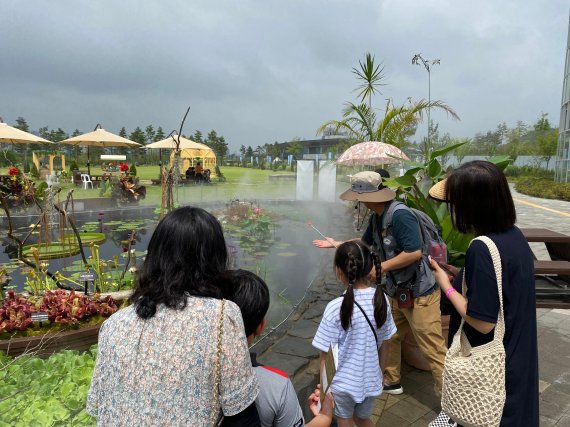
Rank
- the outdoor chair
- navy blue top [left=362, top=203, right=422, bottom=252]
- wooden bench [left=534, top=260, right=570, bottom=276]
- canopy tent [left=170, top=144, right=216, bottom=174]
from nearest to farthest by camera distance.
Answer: navy blue top [left=362, top=203, right=422, bottom=252]
wooden bench [left=534, top=260, right=570, bottom=276]
the outdoor chair
canopy tent [left=170, top=144, right=216, bottom=174]

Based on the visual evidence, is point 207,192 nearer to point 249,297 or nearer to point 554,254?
point 554,254

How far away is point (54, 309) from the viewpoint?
3.03m

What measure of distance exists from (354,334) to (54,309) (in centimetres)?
227

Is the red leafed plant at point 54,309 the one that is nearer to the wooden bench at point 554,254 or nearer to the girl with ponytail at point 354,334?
the girl with ponytail at point 354,334

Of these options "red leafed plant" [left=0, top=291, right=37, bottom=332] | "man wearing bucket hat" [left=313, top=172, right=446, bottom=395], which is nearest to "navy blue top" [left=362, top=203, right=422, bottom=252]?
"man wearing bucket hat" [left=313, top=172, right=446, bottom=395]

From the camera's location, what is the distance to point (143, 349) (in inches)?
39.9

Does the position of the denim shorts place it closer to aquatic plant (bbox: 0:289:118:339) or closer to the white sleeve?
the white sleeve

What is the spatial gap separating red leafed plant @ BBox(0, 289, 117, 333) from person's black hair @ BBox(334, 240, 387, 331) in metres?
2.05

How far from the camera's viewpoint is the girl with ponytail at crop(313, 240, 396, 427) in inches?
78.2

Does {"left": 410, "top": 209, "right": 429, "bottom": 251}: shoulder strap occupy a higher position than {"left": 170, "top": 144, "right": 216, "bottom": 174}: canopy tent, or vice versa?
{"left": 170, "top": 144, "right": 216, "bottom": 174}: canopy tent

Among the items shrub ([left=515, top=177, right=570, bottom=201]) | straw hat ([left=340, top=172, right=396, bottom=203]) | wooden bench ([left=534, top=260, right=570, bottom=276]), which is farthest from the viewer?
shrub ([left=515, top=177, right=570, bottom=201])

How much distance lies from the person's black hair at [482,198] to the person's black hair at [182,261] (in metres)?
0.93

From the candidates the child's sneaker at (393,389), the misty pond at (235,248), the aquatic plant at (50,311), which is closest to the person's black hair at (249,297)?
the child's sneaker at (393,389)

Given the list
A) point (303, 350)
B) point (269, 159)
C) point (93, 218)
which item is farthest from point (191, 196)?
point (269, 159)
